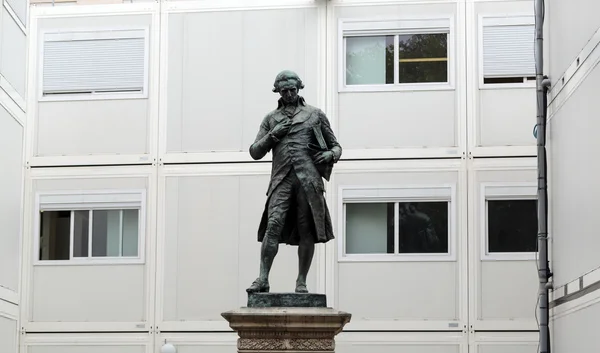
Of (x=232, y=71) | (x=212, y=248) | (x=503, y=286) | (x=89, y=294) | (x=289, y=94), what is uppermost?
(x=232, y=71)

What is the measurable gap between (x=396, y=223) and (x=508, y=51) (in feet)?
14.2

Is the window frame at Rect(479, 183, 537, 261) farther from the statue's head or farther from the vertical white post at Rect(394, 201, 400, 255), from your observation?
the statue's head

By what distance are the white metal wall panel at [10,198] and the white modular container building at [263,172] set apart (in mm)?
4585

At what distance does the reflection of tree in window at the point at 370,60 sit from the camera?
2775cm

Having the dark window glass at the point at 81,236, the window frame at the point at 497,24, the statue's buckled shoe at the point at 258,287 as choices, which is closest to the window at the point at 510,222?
the window frame at the point at 497,24

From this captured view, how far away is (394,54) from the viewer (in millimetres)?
27750

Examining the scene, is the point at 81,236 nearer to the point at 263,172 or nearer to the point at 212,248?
the point at 212,248

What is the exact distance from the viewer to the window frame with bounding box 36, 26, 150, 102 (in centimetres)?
2823

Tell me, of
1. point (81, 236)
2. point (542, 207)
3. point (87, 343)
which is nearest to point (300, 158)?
point (542, 207)

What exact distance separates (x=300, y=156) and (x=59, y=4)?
698 inches

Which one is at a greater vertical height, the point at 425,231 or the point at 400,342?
the point at 425,231

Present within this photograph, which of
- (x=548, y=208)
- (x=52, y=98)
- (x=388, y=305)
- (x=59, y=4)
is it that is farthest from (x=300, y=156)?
(x=59, y=4)

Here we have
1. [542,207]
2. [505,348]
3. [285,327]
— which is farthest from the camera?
[505,348]

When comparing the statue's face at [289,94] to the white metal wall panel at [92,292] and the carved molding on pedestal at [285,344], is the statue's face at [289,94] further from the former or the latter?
the white metal wall panel at [92,292]
